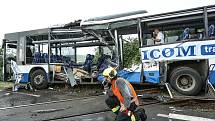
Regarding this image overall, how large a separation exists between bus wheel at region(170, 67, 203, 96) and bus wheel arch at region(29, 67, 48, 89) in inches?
232

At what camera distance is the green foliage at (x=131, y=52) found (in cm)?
1030

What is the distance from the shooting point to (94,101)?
373 inches

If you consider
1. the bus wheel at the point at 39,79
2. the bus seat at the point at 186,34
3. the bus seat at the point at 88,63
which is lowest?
the bus wheel at the point at 39,79

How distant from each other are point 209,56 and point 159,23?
2.01 m

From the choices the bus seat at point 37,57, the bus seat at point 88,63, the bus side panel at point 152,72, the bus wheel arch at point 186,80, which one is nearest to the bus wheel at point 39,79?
the bus seat at point 37,57

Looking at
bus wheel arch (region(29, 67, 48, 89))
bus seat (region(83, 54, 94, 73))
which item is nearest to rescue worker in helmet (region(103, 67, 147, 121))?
bus seat (region(83, 54, 94, 73))

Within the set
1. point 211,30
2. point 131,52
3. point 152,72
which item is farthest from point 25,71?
point 211,30

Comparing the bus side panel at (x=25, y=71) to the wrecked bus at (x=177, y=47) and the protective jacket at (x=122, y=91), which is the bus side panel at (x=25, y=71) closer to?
the wrecked bus at (x=177, y=47)

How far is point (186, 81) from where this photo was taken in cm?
900

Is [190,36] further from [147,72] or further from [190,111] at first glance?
[190,111]

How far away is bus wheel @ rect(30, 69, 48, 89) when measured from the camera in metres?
12.9

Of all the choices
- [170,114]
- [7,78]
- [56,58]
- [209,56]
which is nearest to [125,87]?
[170,114]

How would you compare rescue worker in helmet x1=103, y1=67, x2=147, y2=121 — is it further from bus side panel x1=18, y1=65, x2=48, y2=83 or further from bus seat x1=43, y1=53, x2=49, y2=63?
bus side panel x1=18, y1=65, x2=48, y2=83

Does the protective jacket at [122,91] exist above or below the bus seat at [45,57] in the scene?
below
